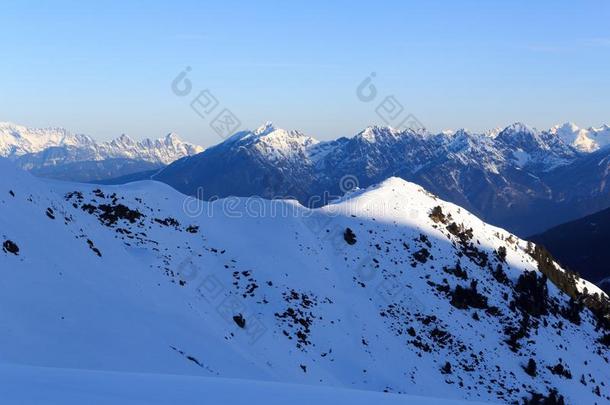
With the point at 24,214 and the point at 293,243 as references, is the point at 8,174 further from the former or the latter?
the point at 293,243

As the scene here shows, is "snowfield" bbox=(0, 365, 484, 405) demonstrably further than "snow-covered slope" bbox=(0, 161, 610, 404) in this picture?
No

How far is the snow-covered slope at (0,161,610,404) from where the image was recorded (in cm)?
2602

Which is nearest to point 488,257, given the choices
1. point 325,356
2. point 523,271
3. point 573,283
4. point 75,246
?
point 523,271

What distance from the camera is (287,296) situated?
45.8m

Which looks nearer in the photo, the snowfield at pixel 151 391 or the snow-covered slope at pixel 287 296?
the snowfield at pixel 151 391

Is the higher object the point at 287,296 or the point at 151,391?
the point at 151,391

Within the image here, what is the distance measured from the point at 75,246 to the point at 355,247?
108ft

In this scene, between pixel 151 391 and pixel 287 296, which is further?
pixel 287 296

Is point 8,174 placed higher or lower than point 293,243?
higher

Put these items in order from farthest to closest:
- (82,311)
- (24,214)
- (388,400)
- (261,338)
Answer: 1. (261,338)
2. (24,214)
3. (82,311)
4. (388,400)

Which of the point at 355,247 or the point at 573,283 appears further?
the point at 573,283

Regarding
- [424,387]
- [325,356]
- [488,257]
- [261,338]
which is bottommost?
[488,257]

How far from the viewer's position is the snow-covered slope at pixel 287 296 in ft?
85.4

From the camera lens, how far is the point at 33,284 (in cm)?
2598
